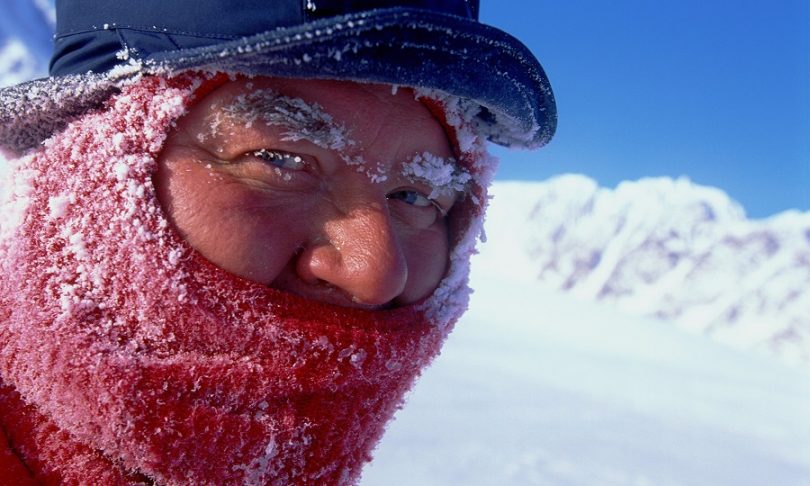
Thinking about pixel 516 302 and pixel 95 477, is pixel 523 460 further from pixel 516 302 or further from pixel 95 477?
pixel 516 302

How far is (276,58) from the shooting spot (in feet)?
2.49

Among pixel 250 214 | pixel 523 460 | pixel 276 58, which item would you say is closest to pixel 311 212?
pixel 250 214

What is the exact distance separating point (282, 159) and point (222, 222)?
0.15 meters

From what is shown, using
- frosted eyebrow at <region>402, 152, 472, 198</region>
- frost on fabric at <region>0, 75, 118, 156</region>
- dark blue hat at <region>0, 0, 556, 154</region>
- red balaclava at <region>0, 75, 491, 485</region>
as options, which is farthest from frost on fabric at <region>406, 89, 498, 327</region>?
frost on fabric at <region>0, 75, 118, 156</region>

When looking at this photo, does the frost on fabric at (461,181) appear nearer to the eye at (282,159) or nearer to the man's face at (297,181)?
the man's face at (297,181)

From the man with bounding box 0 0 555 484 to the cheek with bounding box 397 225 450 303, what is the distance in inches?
4.8

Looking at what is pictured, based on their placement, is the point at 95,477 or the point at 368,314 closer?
the point at 95,477

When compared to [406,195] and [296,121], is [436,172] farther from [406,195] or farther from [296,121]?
[296,121]

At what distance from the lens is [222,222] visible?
812 millimetres

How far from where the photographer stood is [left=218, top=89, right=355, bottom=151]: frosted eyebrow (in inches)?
32.6

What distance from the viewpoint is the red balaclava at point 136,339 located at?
756 millimetres

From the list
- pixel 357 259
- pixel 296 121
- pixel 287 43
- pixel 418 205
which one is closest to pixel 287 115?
pixel 296 121

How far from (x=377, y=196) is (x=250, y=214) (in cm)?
21

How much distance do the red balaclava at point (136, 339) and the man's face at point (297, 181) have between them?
0.11ft
